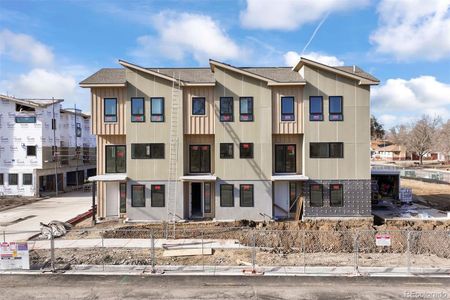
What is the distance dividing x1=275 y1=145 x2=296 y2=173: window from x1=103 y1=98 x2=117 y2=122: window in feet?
42.0

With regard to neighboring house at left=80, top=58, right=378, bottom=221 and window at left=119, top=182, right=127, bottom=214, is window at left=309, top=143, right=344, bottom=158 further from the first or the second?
window at left=119, top=182, right=127, bottom=214

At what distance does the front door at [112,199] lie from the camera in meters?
26.1

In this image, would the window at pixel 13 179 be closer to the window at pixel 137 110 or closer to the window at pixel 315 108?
the window at pixel 137 110

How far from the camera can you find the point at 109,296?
12859mm

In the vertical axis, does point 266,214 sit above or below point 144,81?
below

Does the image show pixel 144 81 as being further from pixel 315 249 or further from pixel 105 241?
pixel 315 249

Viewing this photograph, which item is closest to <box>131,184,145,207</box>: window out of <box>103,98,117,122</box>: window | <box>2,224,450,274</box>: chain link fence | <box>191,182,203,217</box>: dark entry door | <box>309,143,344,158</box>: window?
<box>2,224,450,274</box>: chain link fence

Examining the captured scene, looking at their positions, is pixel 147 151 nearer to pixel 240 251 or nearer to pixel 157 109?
pixel 157 109

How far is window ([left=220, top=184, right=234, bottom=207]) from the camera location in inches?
990

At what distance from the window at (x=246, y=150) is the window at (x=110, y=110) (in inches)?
387

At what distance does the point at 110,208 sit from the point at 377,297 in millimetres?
20026

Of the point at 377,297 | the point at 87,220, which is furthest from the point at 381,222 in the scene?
the point at 87,220

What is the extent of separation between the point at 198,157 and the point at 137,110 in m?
5.88

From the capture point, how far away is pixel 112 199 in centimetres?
2619
